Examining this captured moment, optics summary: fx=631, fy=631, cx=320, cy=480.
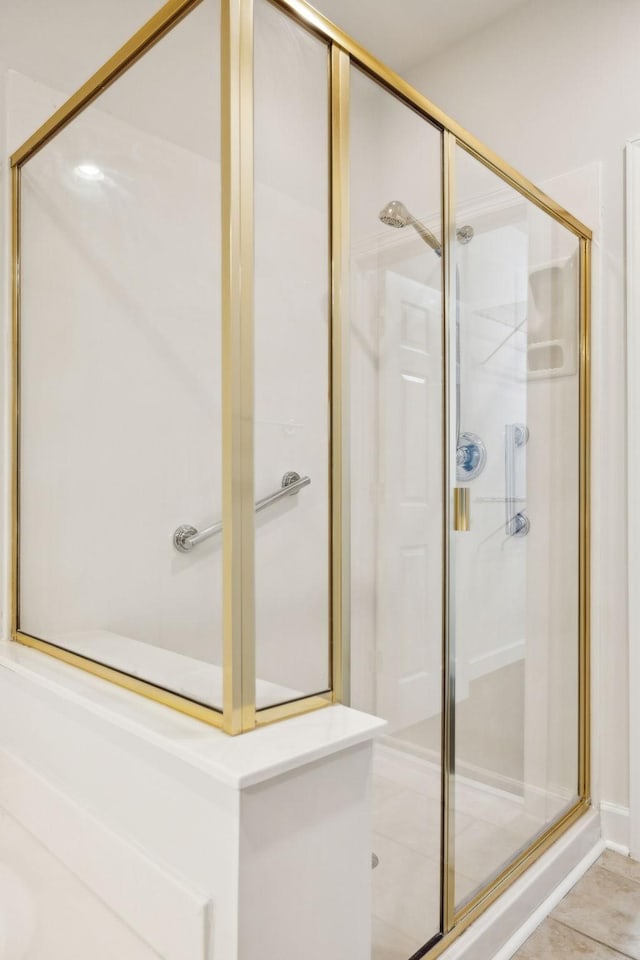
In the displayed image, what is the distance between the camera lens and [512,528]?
1753 millimetres

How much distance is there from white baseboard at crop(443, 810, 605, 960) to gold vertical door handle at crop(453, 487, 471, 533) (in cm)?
88

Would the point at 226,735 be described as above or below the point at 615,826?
above

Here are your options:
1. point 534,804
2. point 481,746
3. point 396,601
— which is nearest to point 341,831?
point 396,601

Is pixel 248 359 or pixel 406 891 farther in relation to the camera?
pixel 406 891

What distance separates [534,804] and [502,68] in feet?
8.01

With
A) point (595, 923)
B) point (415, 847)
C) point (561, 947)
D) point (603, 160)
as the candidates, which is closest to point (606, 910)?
point (595, 923)

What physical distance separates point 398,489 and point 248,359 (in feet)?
2.00

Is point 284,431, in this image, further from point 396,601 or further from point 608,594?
point 608,594

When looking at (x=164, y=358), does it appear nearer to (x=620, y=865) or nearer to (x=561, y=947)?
(x=561, y=947)

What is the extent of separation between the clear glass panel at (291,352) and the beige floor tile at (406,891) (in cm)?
48

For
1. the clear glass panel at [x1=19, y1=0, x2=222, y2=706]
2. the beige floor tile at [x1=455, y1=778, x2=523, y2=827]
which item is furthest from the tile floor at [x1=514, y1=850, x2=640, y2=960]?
the clear glass panel at [x1=19, y1=0, x2=222, y2=706]

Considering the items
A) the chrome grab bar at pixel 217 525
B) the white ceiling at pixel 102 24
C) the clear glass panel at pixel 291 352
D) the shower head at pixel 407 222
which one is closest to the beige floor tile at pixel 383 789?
the clear glass panel at pixel 291 352

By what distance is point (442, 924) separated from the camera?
1.33m

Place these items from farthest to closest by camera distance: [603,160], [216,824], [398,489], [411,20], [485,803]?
[411,20], [603,160], [485,803], [398,489], [216,824]
